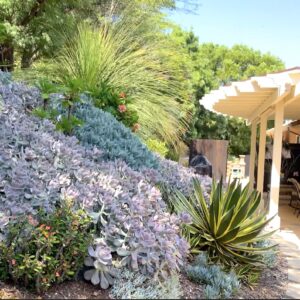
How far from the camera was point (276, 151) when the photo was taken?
698cm

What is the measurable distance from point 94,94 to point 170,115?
→ 187cm

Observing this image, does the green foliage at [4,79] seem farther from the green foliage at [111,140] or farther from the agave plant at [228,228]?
the agave plant at [228,228]

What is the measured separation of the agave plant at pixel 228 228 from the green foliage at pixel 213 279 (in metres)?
0.34

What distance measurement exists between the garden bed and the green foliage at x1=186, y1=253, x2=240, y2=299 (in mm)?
62

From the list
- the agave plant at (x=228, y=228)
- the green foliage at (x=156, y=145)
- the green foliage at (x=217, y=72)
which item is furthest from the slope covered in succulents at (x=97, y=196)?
the green foliage at (x=217, y=72)

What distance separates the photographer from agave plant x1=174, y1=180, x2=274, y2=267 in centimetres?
388

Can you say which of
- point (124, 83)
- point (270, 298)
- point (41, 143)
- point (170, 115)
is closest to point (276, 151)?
point (170, 115)

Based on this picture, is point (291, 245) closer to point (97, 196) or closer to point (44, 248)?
point (97, 196)

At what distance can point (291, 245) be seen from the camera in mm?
5719

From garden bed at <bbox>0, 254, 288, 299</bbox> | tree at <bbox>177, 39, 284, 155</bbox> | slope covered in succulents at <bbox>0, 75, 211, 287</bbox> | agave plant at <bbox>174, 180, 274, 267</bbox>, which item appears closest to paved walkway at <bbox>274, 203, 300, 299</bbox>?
garden bed at <bbox>0, 254, 288, 299</bbox>

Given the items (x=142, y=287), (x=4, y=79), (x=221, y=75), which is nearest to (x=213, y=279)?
(x=142, y=287)

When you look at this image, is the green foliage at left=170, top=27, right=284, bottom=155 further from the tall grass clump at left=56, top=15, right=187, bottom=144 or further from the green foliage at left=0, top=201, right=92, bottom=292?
the green foliage at left=0, top=201, right=92, bottom=292

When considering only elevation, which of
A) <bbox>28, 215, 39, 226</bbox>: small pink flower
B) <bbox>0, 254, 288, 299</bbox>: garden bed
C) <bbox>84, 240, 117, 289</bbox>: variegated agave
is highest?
<bbox>28, 215, 39, 226</bbox>: small pink flower

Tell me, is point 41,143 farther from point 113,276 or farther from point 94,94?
point 94,94
